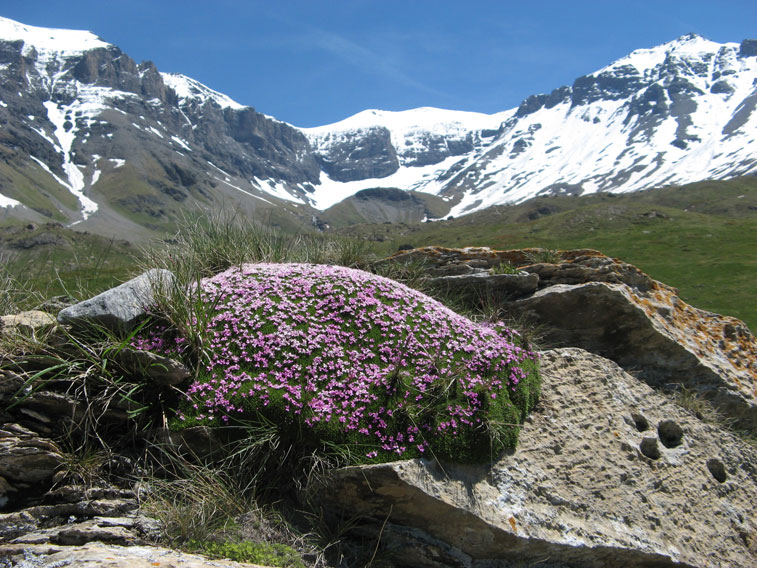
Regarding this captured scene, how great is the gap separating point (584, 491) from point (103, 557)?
622cm

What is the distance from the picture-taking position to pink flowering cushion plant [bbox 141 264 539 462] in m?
6.76

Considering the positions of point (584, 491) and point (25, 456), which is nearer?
point (25, 456)

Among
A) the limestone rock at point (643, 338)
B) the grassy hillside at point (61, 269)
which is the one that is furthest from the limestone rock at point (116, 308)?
the limestone rock at point (643, 338)

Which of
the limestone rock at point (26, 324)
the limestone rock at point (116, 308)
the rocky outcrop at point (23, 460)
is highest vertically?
the limestone rock at point (116, 308)

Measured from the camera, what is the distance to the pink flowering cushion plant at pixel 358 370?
22.2 ft

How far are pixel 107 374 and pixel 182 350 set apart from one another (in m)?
0.98

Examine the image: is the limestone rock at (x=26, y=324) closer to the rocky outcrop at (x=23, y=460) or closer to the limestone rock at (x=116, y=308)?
the limestone rock at (x=116, y=308)

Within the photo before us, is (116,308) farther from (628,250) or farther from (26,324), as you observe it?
(628,250)

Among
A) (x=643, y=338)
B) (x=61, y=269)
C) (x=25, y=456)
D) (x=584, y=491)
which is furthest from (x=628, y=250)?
(x=25, y=456)

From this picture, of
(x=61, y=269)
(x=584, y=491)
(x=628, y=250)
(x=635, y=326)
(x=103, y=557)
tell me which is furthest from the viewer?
(x=628, y=250)

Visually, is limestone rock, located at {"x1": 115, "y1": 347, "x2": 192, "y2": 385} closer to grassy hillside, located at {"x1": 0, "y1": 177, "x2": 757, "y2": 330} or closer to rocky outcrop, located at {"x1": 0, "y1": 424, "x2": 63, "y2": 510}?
rocky outcrop, located at {"x1": 0, "y1": 424, "x2": 63, "y2": 510}

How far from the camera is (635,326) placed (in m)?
11.1

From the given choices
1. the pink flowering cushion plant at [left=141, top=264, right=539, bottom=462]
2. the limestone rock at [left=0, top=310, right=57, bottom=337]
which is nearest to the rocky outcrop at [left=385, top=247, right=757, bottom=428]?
the pink flowering cushion plant at [left=141, top=264, right=539, bottom=462]

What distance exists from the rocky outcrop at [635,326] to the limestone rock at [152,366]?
6.85m
